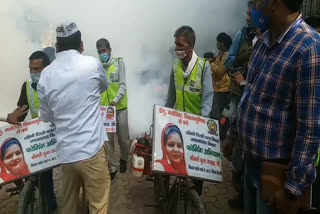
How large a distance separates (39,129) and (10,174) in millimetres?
495

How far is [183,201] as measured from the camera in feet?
11.0

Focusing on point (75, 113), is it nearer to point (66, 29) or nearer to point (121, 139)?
point (66, 29)

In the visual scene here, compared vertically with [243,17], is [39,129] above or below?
below

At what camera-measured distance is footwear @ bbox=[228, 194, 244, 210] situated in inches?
158

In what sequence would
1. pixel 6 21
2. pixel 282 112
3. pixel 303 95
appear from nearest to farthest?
pixel 303 95
pixel 282 112
pixel 6 21

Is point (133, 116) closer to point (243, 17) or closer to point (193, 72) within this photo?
point (193, 72)

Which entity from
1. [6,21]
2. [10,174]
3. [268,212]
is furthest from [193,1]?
[268,212]

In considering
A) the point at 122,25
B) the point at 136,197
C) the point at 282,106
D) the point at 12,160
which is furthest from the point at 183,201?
the point at 122,25

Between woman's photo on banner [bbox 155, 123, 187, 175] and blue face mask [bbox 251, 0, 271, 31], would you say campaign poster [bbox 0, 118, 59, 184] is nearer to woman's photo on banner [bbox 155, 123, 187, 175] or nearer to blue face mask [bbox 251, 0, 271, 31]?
woman's photo on banner [bbox 155, 123, 187, 175]

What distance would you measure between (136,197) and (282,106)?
116 inches

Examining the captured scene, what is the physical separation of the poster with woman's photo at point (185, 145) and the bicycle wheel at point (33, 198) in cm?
139

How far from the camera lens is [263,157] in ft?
6.50

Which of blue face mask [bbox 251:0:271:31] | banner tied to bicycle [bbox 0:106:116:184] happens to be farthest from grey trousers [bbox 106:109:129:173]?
blue face mask [bbox 251:0:271:31]

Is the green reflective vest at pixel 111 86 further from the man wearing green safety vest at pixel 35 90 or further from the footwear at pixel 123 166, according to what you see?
the man wearing green safety vest at pixel 35 90
